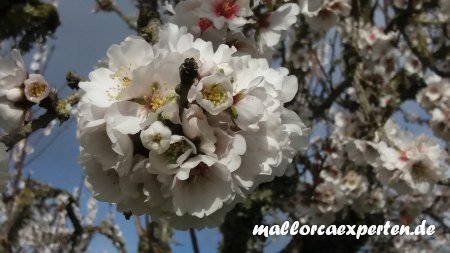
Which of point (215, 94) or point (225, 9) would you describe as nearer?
point (215, 94)

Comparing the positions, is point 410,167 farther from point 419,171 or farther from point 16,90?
point 16,90

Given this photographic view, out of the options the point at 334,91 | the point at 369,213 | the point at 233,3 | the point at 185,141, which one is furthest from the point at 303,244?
the point at 185,141

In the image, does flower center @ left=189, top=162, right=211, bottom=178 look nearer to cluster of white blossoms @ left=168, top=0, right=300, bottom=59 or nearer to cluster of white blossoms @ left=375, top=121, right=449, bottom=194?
→ cluster of white blossoms @ left=168, top=0, right=300, bottom=59

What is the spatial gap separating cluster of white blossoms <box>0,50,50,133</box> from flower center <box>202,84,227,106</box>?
15.2 inches

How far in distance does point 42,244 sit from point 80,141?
5.84 m

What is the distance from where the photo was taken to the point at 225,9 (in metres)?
1.25

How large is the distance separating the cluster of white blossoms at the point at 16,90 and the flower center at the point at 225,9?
45 cm

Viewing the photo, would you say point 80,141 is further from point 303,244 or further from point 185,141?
point 303,244

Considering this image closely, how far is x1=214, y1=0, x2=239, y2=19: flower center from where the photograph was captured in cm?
125

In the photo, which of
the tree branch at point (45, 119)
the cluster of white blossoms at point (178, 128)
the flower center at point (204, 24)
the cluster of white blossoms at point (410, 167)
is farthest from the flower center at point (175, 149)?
the cluster of white blossoms at point (410, 167)

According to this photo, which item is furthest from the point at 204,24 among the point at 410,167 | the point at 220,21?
the point at 410,167

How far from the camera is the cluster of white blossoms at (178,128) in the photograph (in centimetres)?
85

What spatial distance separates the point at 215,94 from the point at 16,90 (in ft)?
1.53

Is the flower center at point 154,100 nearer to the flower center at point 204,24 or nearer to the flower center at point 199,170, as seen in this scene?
the flower center at point 199,170
